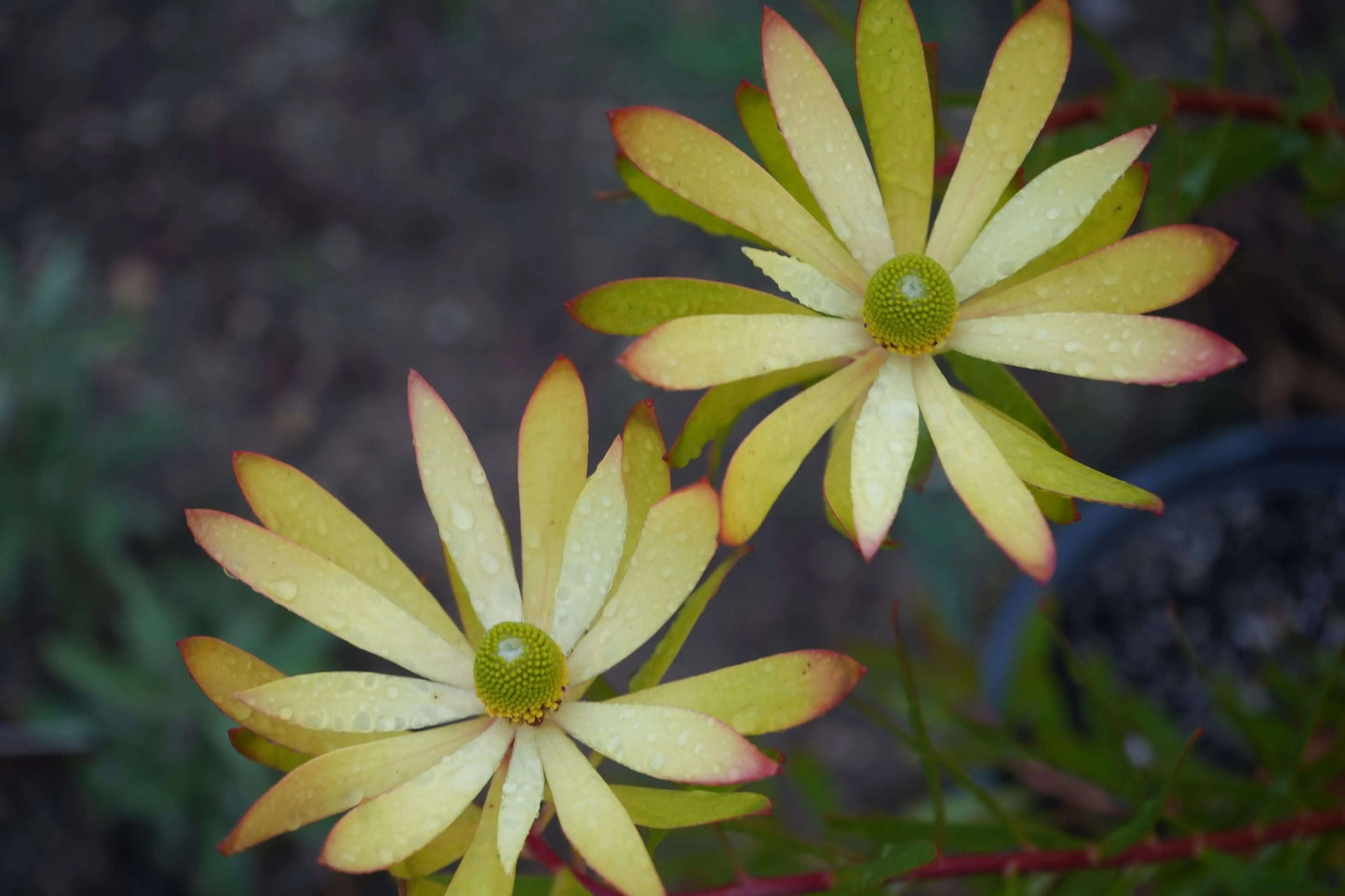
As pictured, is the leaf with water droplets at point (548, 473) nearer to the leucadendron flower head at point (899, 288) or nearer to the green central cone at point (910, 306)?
the leucadendron flower head at point (899, 288)

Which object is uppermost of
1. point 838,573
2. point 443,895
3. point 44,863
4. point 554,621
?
point 838,573

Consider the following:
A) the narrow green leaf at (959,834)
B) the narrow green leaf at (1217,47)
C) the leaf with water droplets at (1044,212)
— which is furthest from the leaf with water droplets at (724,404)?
the narrow green leaf at (1217,47)

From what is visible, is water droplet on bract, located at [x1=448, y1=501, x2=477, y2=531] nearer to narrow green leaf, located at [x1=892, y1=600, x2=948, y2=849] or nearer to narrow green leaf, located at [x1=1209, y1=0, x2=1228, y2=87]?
narrow green leaf, located at [x1=892, y1=600, x2=948, y2=849]

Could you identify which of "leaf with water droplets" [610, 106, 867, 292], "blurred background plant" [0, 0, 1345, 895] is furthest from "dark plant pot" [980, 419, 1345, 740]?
"leaf with water droplets" [610, 106, 867, 292]

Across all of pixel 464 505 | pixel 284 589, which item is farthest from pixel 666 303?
pixel 284 589

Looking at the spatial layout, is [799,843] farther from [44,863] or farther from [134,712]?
[44,863]

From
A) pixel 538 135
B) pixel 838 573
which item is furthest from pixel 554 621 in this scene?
pixel 538 135
